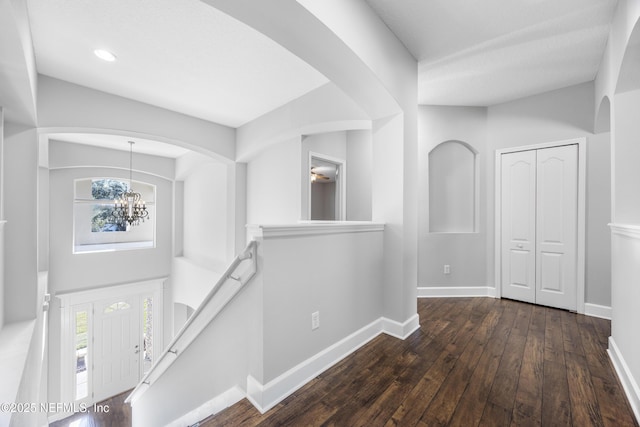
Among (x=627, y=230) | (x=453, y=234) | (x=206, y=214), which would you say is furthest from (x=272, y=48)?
(x=206, y=214)

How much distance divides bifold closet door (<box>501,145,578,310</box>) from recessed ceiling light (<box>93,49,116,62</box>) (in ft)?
15.6

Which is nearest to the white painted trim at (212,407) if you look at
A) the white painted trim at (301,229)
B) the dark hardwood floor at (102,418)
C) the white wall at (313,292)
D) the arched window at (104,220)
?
the white wall at (313,292)

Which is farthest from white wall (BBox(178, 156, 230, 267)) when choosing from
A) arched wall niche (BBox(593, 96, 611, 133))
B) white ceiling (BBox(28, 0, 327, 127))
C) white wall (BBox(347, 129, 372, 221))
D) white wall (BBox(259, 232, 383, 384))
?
arched wall niche (BBox(593, 96, 611, 133))

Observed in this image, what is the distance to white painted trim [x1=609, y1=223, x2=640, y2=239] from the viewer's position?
1575 mm

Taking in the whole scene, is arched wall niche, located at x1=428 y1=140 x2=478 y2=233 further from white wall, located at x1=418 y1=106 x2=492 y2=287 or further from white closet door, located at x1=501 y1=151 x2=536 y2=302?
white closet door, located at x1=501 y1=151 x2=536 y2=302

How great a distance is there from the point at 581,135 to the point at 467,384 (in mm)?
3276

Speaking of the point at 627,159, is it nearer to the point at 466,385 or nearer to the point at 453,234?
the point at 453,234

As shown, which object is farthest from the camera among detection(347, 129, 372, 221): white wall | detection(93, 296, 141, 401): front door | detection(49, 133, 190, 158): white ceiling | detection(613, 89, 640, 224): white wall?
detection(93, 296, 141, 401): front door

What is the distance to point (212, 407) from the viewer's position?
1701 millimetres

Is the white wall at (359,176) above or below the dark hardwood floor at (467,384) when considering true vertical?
above

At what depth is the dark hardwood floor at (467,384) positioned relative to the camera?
4.93 feet

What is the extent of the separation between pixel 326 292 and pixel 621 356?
2112 millimetres

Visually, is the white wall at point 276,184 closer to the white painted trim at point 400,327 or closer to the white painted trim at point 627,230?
the white painted trim at point 400,327

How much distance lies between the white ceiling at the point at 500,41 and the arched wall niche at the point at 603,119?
1.50 feet
